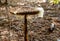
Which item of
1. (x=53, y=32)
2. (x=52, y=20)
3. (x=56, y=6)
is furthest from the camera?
(x=56, y=6)

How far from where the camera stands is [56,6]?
18.4ft

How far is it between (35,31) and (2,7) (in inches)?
72.2

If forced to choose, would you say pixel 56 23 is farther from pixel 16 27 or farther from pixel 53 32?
pixel 16 27

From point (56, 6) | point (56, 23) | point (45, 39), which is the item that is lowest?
point (45, 39)

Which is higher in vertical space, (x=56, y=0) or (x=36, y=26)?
(x=56, y=0)

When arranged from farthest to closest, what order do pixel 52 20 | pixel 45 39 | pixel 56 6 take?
pixel 56 6 → pixel 52 20 → pixel 45 39

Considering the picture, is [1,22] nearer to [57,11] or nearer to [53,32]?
[53,32]

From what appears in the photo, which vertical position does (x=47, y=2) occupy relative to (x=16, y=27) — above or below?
above

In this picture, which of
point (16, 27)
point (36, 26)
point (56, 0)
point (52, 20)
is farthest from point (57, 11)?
point (16, 27)

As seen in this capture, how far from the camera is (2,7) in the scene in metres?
5.36

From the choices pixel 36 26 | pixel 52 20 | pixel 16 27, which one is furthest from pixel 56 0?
pixel 16 27

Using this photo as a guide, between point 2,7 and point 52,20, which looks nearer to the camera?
point 52,20

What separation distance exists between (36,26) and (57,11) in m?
1.28

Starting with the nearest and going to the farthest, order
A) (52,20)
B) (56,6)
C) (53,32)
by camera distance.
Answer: (53,32) → (52,20) → (56,6)
